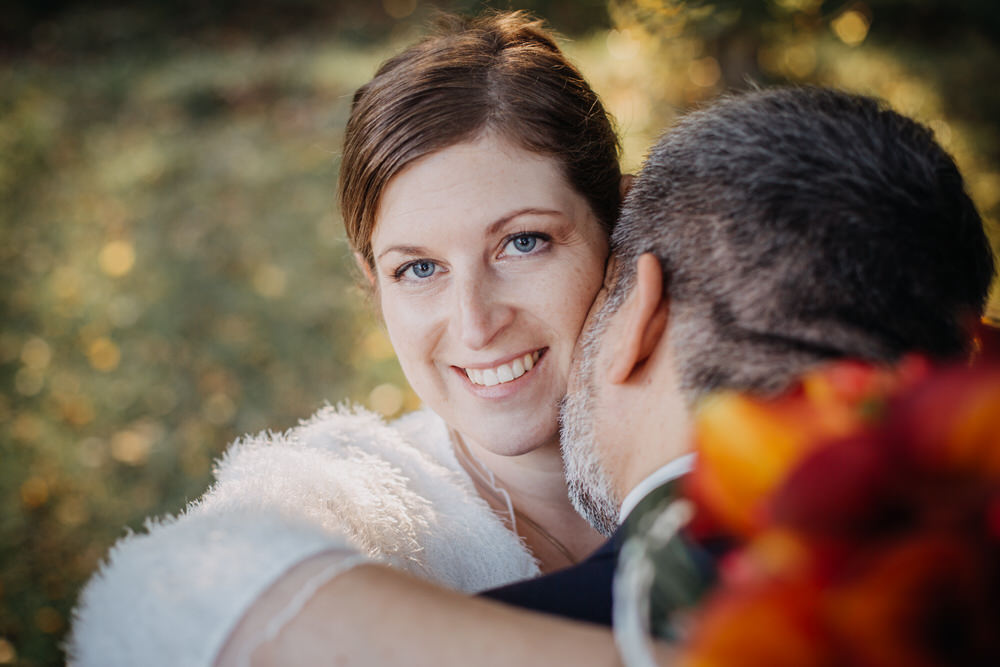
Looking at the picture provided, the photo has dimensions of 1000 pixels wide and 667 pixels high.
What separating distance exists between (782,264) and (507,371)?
78 cm

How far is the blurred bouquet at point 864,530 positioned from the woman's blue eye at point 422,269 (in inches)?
41.4

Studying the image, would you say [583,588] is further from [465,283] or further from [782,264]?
[465,283]

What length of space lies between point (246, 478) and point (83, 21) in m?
6.50

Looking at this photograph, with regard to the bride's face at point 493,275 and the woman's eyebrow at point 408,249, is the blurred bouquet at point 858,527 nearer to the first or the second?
the bride's face at point 493,275

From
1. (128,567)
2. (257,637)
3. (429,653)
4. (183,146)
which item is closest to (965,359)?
(429,653)

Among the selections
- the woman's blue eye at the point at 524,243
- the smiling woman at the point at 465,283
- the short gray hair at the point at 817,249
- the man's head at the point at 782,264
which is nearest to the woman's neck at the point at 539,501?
the smiling woman at the point at 465,283

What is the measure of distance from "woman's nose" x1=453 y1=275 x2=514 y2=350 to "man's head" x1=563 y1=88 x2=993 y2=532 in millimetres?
390

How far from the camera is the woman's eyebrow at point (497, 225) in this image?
5.33 ft

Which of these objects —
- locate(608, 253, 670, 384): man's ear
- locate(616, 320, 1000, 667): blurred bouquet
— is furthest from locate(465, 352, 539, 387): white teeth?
locate(616, 320, 1000, 667): blurred bouquet

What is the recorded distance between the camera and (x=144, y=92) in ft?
19.8

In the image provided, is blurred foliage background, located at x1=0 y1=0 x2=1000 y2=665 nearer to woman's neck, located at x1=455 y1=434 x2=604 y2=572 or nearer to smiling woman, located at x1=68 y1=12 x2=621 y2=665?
smiling woman, located at x1=68 y1=12 x2=621 y2=665

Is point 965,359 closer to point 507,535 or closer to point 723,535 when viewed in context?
point 723,535

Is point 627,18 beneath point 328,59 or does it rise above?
above

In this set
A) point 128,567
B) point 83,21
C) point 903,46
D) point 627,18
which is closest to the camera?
point 128,567
